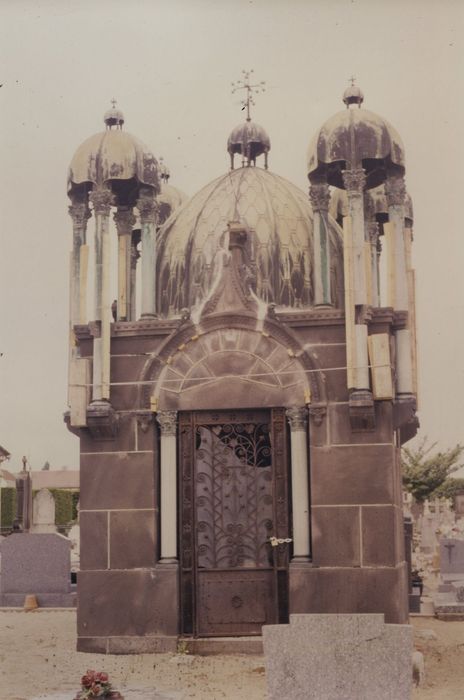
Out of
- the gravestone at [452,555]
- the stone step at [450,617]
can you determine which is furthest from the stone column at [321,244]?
the gravestone at [452,555]

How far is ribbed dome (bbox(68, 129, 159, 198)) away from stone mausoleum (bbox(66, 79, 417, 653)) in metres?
0.02

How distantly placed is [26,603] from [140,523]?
7475 mm

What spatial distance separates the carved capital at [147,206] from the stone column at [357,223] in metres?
3.04

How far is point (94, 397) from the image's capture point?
50.4ft

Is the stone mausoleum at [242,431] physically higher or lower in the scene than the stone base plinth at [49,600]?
higher

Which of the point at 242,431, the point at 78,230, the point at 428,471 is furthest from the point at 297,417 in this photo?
the point at 428,471

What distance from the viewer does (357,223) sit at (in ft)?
49.9

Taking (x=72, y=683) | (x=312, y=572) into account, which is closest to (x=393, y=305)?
(x=312, y=572)

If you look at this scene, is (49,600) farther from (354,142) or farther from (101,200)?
(354,142)

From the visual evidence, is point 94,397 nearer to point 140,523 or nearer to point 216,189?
point 140,523

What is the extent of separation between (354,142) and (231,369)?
3.68 m

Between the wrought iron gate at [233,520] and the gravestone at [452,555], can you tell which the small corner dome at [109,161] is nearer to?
the wrought iron gate at [233,520]

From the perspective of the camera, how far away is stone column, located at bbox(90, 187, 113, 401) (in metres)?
15.4

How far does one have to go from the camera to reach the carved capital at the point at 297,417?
1502 centimetres
